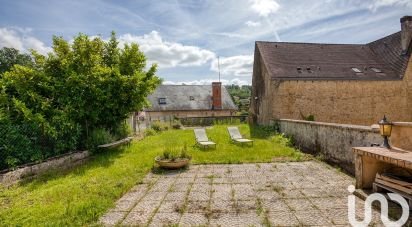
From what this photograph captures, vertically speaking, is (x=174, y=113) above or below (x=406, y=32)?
below

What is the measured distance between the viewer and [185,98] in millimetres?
35438

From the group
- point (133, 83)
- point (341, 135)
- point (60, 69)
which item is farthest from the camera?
point (133, 83)

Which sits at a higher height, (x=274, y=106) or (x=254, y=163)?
(x=274, y=106)

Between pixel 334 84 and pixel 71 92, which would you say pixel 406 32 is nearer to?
pixel 334 84

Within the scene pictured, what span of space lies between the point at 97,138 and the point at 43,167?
278cm

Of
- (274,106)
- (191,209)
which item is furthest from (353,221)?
(274,106)

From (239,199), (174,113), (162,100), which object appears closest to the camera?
(239,199)

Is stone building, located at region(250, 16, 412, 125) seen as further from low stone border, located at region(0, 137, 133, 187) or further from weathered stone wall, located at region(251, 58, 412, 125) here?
low stone border, located at region(0, 137, 133, 187)

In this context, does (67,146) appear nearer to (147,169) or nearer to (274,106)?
(147,169)

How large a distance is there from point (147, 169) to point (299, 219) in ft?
16.7

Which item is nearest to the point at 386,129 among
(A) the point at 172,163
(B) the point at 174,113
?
(A) the point at 172,163

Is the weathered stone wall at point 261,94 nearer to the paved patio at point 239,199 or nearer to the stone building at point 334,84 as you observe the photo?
the stone building at point 334,84

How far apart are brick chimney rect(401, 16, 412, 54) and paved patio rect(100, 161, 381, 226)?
1743cm

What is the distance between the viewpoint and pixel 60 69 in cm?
992
